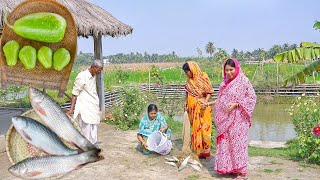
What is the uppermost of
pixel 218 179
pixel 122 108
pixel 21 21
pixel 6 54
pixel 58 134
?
pixel 21 21

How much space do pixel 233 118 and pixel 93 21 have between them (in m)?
3.75

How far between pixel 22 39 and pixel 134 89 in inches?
315

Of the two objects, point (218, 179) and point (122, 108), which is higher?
point (122, 108)

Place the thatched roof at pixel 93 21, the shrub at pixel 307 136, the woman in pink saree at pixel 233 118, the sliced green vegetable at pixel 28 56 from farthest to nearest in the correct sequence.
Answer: the thatched roof at pixel 93 21 → the shrub at pixel 307 136 → the woman in pink saree at pixel 233 118 → the sliced green vegetable at pixel 28 56

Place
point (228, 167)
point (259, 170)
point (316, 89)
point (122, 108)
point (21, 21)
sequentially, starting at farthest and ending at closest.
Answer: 1. point (316, 89)
2. point (122, 108)
3. point (259, 170)
4. point (228, 167)
5. point (21, 21)

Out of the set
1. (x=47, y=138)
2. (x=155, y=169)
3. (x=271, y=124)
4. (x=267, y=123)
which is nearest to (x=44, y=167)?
(x=47, y=138)

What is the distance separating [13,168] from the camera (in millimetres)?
1479

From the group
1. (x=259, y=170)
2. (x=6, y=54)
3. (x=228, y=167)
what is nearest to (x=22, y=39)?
(x=6, y=54)

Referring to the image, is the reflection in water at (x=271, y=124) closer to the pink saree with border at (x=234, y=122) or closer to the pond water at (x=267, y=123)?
the pond water at (x=267, y=123)

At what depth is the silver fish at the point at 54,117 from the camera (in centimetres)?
147

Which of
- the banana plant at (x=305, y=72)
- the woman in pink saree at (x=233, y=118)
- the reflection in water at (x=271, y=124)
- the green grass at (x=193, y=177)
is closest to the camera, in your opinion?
the woman in pink saree at (x=233, y=118)

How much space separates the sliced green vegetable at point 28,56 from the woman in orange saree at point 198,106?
423 cm

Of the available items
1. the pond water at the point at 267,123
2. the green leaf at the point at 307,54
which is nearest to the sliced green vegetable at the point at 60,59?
the green leaf at the point at 307,54

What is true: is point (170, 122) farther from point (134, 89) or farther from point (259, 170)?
point (259, 170)
